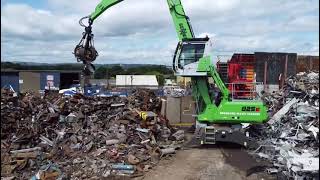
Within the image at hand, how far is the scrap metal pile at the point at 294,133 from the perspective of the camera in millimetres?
11445

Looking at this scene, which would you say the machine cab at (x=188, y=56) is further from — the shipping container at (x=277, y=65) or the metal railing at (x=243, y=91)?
the shipping container at (x=277, y=65)

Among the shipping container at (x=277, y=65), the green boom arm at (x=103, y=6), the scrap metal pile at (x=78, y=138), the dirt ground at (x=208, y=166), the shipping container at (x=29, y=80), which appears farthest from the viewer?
the shipping container at (x=29, y=80)

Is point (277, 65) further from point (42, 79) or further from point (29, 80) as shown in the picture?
point (29, 80)

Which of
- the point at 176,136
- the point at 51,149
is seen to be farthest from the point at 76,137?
the point at 176,136

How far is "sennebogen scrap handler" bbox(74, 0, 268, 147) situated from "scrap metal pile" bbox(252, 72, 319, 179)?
0.99 m

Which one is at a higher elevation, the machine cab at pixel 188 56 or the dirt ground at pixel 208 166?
the machine cab at pixel 188 56

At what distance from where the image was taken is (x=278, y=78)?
28.4 metres

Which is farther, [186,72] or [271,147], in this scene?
[186,72]

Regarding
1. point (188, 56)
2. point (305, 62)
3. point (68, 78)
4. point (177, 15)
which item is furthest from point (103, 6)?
point (68, 78)

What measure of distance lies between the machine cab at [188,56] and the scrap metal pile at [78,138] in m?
2.36

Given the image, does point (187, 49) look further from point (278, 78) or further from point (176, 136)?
point (278, 78)

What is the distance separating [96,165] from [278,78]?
58.2 feet

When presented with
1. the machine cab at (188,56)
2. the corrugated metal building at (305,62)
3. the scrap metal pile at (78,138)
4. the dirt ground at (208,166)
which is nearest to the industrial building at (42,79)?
the corrugated metal building at (305,62)

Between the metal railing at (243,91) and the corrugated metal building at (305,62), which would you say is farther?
the corrugated metal building at (305,62)
